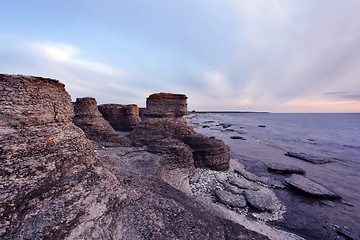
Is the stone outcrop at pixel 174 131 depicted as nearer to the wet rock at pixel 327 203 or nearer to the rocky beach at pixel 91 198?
the rocky beach at pixel 91 198

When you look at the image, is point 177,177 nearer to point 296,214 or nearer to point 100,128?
point 296,214

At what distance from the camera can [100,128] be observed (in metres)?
10.7

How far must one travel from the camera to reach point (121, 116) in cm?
1582

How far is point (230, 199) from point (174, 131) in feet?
15.2

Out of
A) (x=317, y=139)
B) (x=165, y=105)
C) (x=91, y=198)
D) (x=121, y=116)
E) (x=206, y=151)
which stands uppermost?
(x=165, y=105)

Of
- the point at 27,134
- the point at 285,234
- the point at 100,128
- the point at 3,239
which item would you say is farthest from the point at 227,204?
the point at 100,128

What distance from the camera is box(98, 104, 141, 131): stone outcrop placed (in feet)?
50.2

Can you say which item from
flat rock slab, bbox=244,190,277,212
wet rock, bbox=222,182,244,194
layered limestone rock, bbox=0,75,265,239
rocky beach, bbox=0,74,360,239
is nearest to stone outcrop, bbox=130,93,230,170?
wet rock, bbox=222,182,244,194

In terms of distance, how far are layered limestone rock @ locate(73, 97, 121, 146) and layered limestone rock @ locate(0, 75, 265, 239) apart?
6868 mm

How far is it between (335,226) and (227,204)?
3927 mm

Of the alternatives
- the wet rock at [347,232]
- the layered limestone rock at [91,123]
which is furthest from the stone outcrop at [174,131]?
the wet rock at [347,232]

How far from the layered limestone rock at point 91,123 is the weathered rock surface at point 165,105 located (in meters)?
3.21

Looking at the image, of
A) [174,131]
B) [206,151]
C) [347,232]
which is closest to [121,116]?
[174,131]

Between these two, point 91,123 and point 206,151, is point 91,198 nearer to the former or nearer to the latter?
point 206,151
